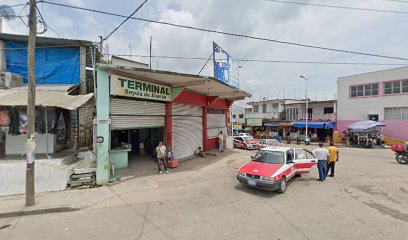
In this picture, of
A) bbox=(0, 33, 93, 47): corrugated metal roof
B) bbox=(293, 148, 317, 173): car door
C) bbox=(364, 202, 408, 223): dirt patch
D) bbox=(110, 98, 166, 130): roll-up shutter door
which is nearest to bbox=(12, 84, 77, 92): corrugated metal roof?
bbox=(0, 33, 93, 47): corrugated metal roof

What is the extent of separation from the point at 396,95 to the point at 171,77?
95.2ft

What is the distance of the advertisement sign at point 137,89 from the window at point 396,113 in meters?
28.6

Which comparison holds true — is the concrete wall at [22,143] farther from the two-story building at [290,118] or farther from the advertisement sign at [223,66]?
the two-story building at [290,118]

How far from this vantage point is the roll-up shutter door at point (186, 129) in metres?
13.3

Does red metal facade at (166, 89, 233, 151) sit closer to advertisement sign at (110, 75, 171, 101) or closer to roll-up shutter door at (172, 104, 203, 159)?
roll-up shutter door at (172, 104, 203, 159)

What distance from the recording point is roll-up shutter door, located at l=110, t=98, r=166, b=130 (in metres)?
9.55

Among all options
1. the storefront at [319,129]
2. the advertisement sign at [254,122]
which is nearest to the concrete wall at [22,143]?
the storefront at [319,129]

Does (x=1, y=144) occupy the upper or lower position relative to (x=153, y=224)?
upper

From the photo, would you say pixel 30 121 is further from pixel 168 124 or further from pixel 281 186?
pixel 281 186

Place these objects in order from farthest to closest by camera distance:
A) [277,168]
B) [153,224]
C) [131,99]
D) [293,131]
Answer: [293,131] → [131,99] → [277,168] → [153,224]

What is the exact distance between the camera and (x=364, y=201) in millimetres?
7379

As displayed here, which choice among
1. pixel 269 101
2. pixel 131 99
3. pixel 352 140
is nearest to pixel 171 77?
pixel 131 99

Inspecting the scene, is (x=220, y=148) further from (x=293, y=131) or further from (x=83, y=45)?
(x=293, y=131)

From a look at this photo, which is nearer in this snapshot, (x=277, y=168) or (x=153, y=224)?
(x=153, y=224)
